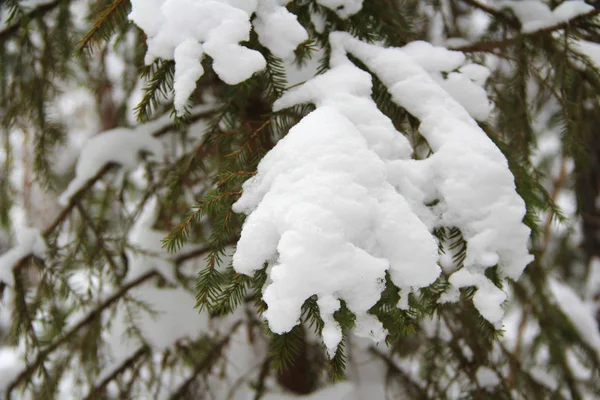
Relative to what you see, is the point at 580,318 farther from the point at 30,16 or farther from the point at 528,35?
the point at 30,16

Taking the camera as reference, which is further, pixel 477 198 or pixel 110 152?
pixel 110 152

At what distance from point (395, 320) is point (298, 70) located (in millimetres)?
985

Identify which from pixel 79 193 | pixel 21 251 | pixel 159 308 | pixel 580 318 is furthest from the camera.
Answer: pixel 580 318

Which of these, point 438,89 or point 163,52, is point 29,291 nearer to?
point 163,52

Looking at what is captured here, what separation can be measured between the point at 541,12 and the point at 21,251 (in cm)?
196

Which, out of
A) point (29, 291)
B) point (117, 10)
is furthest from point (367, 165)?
point (29, 291)

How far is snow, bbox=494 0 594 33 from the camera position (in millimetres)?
1433

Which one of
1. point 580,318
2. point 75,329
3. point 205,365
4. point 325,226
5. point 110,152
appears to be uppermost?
point 325,226

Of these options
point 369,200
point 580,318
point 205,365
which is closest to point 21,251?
point 205,365

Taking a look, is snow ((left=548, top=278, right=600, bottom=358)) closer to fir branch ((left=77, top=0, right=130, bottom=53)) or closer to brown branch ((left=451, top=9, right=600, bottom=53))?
brown branch ((left=451, top=9, right=600, bottom=53))

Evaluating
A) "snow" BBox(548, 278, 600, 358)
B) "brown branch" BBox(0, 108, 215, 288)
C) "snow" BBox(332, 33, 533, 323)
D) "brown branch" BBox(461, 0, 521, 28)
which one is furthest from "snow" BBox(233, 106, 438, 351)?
"snow" BBox(548, 278, 600, 358)

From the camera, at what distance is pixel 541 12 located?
4.99 ft

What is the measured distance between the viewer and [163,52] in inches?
40.6

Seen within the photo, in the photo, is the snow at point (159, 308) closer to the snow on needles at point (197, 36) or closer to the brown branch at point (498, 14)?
the snow on needles at point (197, 36)
